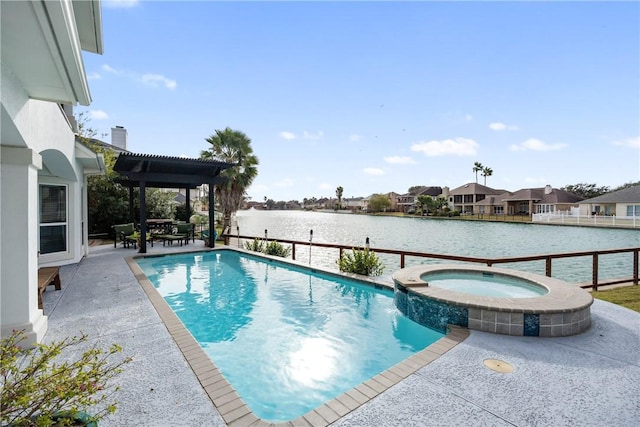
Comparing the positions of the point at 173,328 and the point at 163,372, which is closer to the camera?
the point at 163,372

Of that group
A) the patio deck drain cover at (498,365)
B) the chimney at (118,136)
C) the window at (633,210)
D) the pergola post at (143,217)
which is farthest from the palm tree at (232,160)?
the window at (633,210)

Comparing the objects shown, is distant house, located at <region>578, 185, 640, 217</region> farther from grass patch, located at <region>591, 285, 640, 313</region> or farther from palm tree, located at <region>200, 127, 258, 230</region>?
palm tree, located at <region>200, 127, 258, 230</region>

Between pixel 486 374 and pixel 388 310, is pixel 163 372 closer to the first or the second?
pixel 486 374

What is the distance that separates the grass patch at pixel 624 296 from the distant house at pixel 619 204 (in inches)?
1580

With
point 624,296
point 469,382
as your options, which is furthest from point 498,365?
point 624,296

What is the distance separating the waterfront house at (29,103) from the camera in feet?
7.44

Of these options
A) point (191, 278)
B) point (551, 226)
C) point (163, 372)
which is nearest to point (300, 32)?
point (191, 278)

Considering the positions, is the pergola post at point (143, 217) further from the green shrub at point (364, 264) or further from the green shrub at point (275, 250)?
the green shrub at point (364, 264)

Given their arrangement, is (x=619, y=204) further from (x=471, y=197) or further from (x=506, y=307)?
(x=506, y=307)

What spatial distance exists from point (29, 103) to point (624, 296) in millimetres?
11646

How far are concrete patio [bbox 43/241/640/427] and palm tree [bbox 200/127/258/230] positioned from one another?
54.1 feet

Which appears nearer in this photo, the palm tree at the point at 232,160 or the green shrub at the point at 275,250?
the green shrub at the point at 275,250

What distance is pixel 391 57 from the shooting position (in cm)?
1288

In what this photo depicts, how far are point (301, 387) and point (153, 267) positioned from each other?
8421 millimetres
